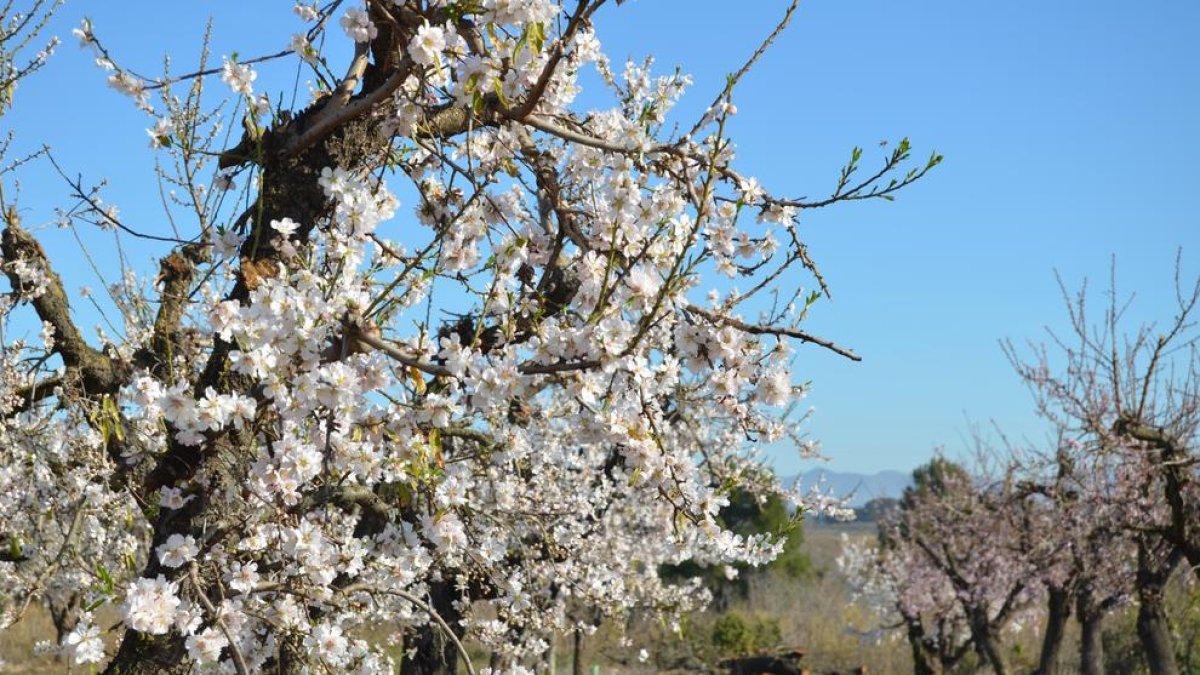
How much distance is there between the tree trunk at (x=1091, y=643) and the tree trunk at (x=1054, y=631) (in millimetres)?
226

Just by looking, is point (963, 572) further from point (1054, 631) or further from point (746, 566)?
point (746, 566)

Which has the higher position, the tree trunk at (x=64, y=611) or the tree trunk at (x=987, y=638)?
the tree trunk at (x=64, y=611)

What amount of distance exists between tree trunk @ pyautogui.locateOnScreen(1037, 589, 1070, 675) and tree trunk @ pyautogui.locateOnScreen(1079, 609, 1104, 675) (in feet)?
0.74

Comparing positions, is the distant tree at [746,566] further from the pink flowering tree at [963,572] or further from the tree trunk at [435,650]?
the tree trunk at [435,650]

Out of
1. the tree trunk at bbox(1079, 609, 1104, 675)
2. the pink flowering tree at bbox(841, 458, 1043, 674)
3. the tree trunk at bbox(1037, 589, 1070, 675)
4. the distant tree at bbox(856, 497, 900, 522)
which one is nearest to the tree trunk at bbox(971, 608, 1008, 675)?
the pink flowering tree at bbox(841, 458, 1043, 674)

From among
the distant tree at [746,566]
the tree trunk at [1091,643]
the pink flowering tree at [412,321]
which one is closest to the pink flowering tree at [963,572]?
the tree trunk at [1091,643]

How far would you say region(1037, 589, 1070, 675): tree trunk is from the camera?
12873mm

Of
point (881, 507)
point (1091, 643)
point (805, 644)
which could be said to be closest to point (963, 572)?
point (1091, 643)

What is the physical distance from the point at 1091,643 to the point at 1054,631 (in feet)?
1.38

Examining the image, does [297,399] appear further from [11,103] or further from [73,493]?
[11,103]

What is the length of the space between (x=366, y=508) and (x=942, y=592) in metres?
13.8

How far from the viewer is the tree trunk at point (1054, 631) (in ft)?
42.2

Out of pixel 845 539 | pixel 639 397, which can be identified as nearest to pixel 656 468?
pixel 639 397

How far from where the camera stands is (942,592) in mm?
16812
